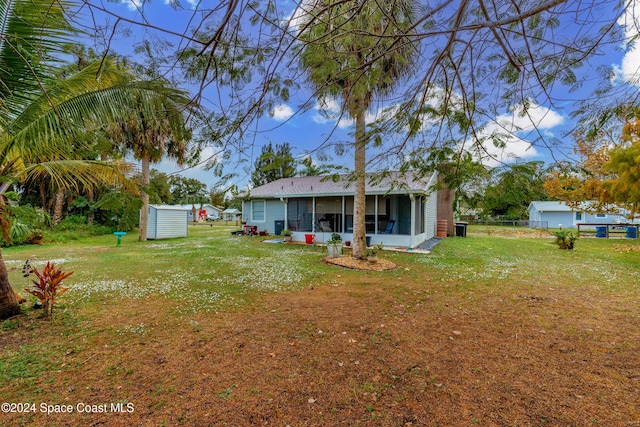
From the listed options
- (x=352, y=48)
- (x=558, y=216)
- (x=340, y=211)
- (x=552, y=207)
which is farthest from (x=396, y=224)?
(x=558, y=216)

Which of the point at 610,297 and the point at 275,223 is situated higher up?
the point at 275,223

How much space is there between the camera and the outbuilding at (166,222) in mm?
15562

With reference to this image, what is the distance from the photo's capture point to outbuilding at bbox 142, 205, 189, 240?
1556 cm

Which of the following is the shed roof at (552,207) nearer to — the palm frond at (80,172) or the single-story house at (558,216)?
the single-story house at (558,216)

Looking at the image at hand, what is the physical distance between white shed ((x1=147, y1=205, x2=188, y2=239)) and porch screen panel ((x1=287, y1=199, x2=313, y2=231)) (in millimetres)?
6654

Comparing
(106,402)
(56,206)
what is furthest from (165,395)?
(56,206)

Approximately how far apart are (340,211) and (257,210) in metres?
5.73

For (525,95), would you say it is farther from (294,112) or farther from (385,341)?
(385,341)

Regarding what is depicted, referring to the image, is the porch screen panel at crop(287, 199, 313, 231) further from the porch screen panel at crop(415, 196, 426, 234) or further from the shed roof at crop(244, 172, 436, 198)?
the porch screen panel at crop(415, 196, 426, 234)

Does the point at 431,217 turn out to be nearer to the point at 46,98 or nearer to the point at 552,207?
the point at 46,98

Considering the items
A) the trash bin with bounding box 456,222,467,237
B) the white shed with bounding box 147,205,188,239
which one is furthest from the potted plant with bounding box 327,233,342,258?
the trash bin with bounding box 456,222,467,237

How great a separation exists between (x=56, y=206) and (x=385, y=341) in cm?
2113

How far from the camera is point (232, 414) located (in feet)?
7.52

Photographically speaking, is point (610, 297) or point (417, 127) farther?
point (610, 297)
